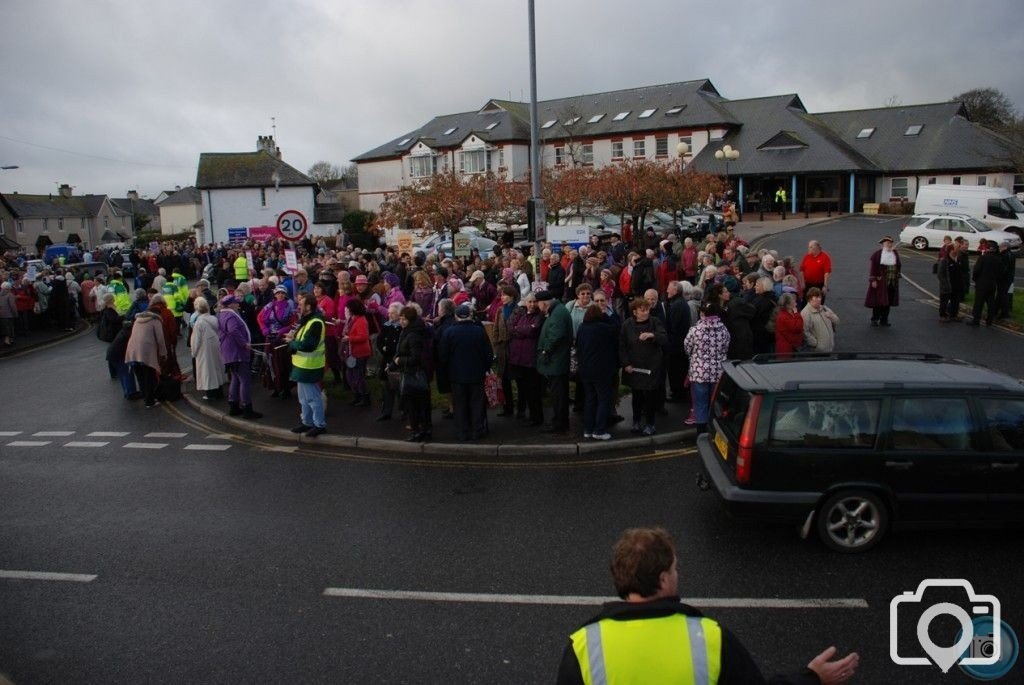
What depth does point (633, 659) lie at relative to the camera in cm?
271

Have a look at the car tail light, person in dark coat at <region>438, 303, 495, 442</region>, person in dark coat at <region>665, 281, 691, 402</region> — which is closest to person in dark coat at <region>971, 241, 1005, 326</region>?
person in dark coat at <region>665, 281, 691, 402</region>

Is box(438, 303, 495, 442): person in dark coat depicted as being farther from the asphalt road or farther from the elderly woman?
the elderly woman

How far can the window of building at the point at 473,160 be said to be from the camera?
202ft

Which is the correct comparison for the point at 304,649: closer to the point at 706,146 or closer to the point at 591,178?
the point at 591,178

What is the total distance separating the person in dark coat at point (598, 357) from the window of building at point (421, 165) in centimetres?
5564

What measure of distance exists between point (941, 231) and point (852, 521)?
30.6 meters

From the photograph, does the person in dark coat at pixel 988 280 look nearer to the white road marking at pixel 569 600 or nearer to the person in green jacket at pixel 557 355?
the person in green jacket at pixel 557 355

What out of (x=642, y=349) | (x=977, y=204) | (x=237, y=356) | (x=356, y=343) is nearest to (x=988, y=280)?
(x=642, y=349)

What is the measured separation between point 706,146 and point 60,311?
138 feet

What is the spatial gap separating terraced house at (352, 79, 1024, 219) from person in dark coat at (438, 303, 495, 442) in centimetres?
3567

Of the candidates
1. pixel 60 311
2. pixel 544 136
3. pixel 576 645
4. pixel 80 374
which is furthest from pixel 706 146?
pixel 576 645

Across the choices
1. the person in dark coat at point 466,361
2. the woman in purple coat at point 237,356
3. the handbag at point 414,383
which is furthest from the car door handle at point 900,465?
the woman in purple coat at point 237,356

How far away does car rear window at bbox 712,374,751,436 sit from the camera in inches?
291

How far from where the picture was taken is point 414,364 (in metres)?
10.8
